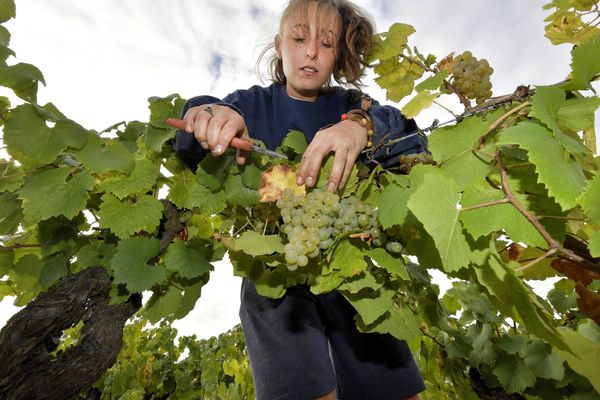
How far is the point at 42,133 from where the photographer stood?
1.29 meters

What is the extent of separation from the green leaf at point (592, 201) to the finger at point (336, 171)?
0.61 metres

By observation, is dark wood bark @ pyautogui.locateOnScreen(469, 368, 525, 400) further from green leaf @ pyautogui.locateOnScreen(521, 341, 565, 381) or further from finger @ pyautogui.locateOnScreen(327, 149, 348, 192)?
finger @ pyautogui.locateOnScreen(327, 149, 348, 192)

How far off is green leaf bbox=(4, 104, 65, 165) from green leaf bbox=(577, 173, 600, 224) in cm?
149

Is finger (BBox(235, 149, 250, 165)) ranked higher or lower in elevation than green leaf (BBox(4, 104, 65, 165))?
lower

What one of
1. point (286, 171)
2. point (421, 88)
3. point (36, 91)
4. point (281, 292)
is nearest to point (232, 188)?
point (286, 171)

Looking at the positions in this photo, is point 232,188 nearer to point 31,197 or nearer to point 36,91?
point 31,197

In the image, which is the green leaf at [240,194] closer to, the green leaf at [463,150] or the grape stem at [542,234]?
the green leaf at [463,150]

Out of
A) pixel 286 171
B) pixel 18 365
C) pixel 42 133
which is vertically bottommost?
pixel 18 365

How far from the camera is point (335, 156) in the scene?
111cm

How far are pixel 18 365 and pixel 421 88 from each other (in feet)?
4.94

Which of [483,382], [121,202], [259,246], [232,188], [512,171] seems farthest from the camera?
[483,382]

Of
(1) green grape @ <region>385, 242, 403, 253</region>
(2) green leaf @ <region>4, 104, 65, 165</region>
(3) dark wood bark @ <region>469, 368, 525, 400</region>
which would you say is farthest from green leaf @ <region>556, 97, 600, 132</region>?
(3) dark wood bark @ <region>469, 368, 525, 400</region>

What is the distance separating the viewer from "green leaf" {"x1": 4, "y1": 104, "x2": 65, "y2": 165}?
1.25 meters

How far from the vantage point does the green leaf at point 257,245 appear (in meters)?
1.00
